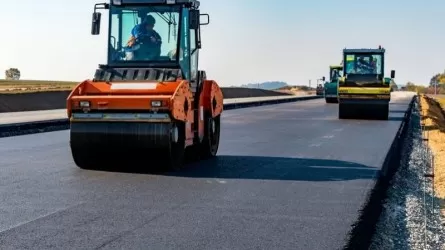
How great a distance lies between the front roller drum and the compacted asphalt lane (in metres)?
0.31

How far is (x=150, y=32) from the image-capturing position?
454 inches

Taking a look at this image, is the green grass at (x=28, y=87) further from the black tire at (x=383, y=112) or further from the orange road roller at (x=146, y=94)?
the orange road roller at (x=146, y=94)

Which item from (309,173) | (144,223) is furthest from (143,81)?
(144,223)

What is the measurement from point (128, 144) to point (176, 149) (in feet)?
2.80

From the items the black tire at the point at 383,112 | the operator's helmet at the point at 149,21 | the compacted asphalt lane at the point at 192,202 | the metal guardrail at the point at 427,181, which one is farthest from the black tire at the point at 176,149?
the black tire at the point at 383,112

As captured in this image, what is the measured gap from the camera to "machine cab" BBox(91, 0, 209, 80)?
11.4m

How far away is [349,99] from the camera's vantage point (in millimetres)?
27891

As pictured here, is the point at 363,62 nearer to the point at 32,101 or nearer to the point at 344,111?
the point at 344,111

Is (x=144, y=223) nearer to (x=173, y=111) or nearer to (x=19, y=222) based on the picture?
(x=19, y=222)

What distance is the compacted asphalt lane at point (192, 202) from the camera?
20.7 ft

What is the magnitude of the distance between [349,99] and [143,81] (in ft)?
59.9

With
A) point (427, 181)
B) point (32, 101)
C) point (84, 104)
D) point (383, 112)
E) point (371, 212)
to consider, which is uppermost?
point (84, 104)

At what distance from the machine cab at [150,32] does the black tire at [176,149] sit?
1050 millimetres

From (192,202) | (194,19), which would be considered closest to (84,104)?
(194,19)
